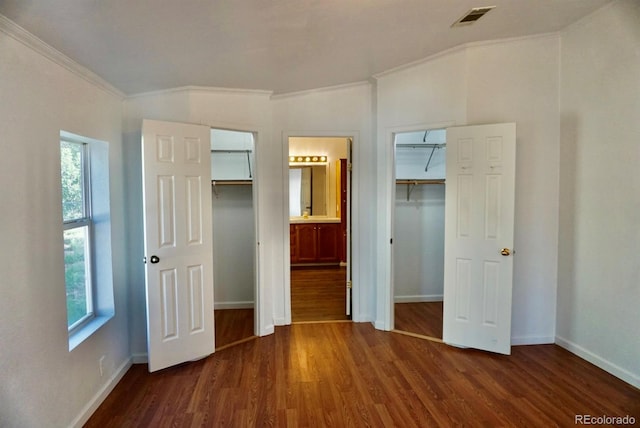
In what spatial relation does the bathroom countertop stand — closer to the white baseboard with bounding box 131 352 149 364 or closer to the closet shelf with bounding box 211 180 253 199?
the closet shelf with bounding box 211 180 253 199

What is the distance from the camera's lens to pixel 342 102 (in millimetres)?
3879

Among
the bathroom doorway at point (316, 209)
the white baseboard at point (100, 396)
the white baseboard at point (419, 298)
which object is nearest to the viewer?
the white baseboard at point (100, 396)

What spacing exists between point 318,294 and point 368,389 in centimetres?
254

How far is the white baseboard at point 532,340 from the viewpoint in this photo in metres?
3.36

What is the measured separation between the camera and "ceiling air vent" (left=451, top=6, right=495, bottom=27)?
2.41m

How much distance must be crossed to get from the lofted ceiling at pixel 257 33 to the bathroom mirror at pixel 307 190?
144 inches

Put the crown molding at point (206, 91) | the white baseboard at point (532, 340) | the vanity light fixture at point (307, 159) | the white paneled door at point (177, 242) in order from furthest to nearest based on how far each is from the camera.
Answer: the vanity light fixture at point (307, 159), the white baseboard at point (532, 340), the crown molding at point (206, 91), the white paneled door at point (177, 242)

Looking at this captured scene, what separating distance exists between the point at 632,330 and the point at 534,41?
99.1 inches

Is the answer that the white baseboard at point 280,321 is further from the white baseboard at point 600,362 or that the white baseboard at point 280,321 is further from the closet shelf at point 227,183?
the white baseboard at point 600,362

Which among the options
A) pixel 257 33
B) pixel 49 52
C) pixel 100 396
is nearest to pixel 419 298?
pixel 100 396

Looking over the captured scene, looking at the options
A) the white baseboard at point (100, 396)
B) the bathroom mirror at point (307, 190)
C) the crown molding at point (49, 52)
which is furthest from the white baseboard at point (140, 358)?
the bathroom mirror at point (307, 190)

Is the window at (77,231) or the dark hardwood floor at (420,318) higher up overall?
the window at (77,231)

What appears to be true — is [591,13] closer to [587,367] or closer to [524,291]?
[524,291]

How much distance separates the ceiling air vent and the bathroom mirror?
180 inches
